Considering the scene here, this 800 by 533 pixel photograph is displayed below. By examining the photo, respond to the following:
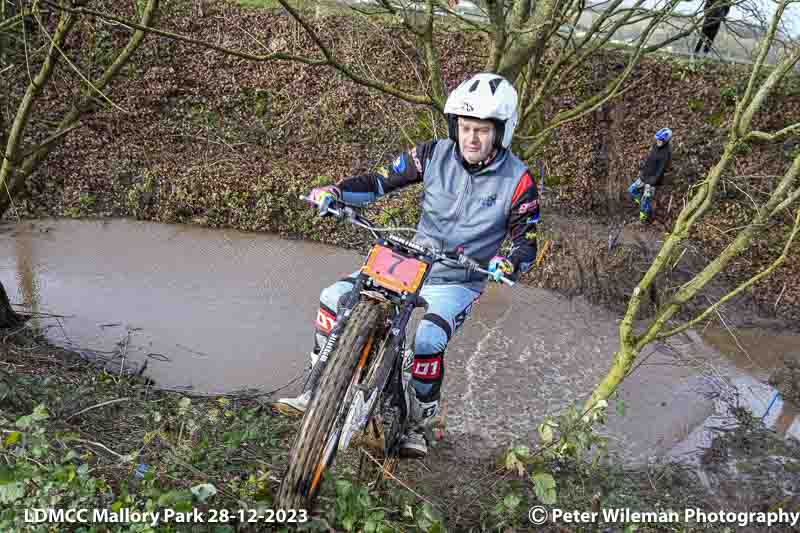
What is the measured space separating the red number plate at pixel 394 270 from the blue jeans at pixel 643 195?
8.54m

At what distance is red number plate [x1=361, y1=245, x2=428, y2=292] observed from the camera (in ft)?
9.72

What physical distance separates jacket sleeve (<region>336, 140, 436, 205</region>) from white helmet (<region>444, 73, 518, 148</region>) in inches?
13.8

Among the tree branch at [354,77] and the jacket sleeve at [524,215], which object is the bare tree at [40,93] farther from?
the jacket sleeve at [524,215]

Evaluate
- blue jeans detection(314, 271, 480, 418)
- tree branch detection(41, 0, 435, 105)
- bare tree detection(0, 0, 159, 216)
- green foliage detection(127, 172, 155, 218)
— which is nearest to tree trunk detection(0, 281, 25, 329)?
bare tree detection(0, 0, 159, 216)

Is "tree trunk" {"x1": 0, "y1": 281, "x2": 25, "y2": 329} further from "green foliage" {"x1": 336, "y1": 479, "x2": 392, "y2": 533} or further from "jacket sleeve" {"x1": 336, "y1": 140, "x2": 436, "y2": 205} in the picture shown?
"green foliage" {"x1": 336, "y1": 479, "x2": 392, "y2": 533}

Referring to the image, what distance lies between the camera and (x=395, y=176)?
3.75 m

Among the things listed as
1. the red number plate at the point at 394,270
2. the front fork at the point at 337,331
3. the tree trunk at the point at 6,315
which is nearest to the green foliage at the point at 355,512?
the front fork at the point at 337,331

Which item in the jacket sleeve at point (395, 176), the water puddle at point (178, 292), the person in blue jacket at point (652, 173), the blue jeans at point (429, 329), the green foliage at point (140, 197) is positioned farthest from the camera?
the person in blue jacket at point (652, 173)

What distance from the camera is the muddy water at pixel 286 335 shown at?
5.52 meters

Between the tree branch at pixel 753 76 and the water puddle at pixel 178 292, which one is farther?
the water puddle at pixel 178 292

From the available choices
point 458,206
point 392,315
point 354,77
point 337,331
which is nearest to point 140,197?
point 354,77

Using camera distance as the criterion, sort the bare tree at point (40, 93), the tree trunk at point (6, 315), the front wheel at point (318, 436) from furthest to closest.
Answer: the tree trunk at point (6, 315) → the bare tree at point (40, 93) → the front wheel at point (318, 436)

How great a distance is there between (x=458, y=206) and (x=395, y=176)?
0.43m

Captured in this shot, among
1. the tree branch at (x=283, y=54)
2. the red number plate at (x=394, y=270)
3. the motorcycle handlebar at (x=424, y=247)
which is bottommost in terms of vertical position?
the red number plate at (x=394, y=270)
